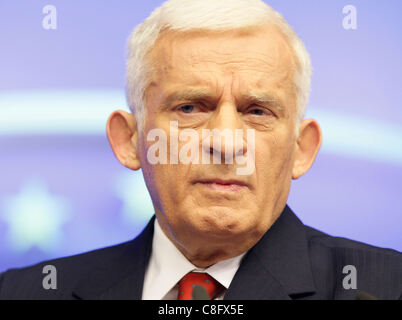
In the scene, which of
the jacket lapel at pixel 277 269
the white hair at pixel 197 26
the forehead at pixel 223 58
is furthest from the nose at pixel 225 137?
the jacket lapel at pixel 277 269

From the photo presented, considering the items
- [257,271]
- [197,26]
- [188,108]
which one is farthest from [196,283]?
[197,26]

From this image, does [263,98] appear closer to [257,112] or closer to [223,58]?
[257,112]

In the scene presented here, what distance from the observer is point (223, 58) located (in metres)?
2.12

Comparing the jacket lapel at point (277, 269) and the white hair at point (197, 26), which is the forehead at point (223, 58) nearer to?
the white hair at point (197, 26)

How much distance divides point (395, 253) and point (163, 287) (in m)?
0.86

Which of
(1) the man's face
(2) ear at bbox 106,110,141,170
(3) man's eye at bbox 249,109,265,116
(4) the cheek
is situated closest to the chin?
(1) the man's face

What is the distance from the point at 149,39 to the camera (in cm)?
227

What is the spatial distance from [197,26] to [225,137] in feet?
1.32

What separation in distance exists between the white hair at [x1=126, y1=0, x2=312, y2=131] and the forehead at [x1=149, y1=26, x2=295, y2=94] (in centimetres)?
3

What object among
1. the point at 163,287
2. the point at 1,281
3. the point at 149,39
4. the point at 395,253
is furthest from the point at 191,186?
the point at 1,281

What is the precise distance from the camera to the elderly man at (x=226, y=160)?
2.08 metres

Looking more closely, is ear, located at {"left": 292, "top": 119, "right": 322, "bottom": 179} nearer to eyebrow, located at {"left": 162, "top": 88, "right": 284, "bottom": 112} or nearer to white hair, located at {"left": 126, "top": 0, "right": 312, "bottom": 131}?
white hair, located at {"left": 126, "top": 0, "right": 312, "bottom": 131}
